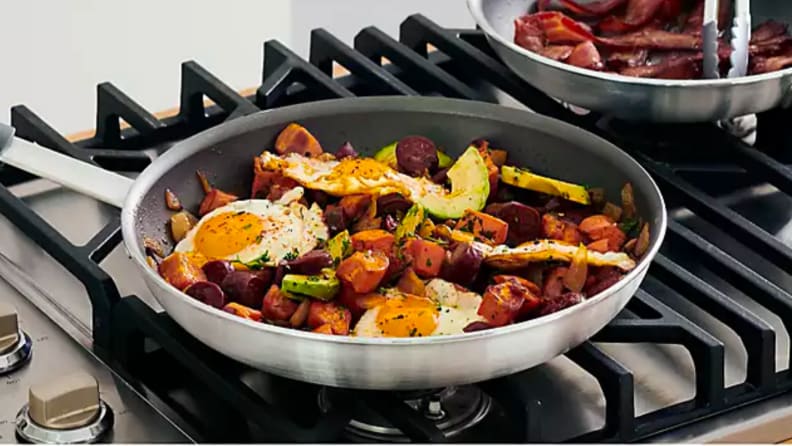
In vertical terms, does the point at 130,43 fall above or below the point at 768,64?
below

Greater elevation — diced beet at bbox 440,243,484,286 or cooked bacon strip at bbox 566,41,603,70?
cooked bacon strip at bbox 566,41,603,70

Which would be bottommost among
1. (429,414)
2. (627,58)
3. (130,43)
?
(130,43)

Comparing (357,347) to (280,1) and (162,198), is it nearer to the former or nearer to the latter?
(162,198)

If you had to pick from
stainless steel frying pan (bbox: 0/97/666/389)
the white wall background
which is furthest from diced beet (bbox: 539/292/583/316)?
the white wall background

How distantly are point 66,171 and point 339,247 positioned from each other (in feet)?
0.71

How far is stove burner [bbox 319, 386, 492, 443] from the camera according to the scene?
1.01m

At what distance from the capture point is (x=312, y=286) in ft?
3.39

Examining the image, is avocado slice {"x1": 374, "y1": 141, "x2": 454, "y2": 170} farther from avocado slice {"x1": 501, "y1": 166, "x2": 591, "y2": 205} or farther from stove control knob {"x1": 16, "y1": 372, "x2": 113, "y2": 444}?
stove control knob {"x1": 16, "y1": 372, "x2": 113, "y2": 444}

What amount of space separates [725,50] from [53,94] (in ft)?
3.85

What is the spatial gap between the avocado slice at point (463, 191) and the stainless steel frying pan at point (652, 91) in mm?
141

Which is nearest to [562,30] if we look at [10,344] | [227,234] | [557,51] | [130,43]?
[557,51]

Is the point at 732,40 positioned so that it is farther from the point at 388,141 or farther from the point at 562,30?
the point at 388,141

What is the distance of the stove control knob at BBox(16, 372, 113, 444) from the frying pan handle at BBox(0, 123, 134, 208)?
189mm

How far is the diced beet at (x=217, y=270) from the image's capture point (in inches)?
42.2
